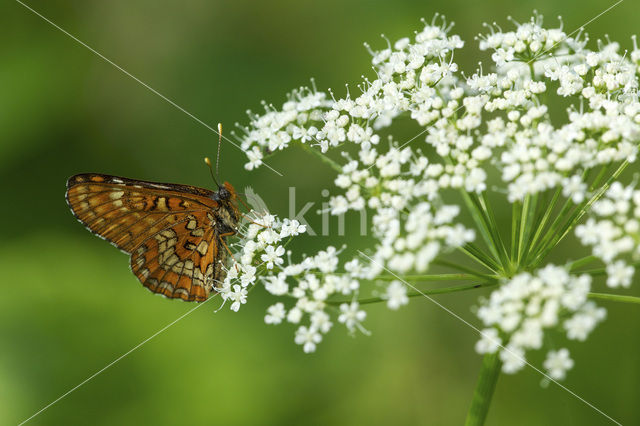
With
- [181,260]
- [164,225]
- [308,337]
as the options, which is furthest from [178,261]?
[308,337]

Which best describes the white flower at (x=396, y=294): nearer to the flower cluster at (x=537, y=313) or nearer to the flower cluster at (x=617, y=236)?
the flower cluster at (x=537, y=313)

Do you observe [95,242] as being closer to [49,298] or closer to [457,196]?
[49,298]

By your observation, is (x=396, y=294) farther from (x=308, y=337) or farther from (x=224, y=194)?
(x=224, y=194)

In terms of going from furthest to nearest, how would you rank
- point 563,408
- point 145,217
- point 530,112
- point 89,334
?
point 89,334 → point 563,408 → point 145,217 → point 530,112

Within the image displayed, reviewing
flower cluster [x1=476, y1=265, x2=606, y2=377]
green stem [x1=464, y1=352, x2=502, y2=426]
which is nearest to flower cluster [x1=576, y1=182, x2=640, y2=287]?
flower cluster [x1=476, y1=265, x2=606, y2=377]

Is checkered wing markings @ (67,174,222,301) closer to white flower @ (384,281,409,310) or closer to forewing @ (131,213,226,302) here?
forewing @ (131,213,226,302)

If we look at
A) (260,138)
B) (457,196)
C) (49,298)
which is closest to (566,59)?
(457,196)
